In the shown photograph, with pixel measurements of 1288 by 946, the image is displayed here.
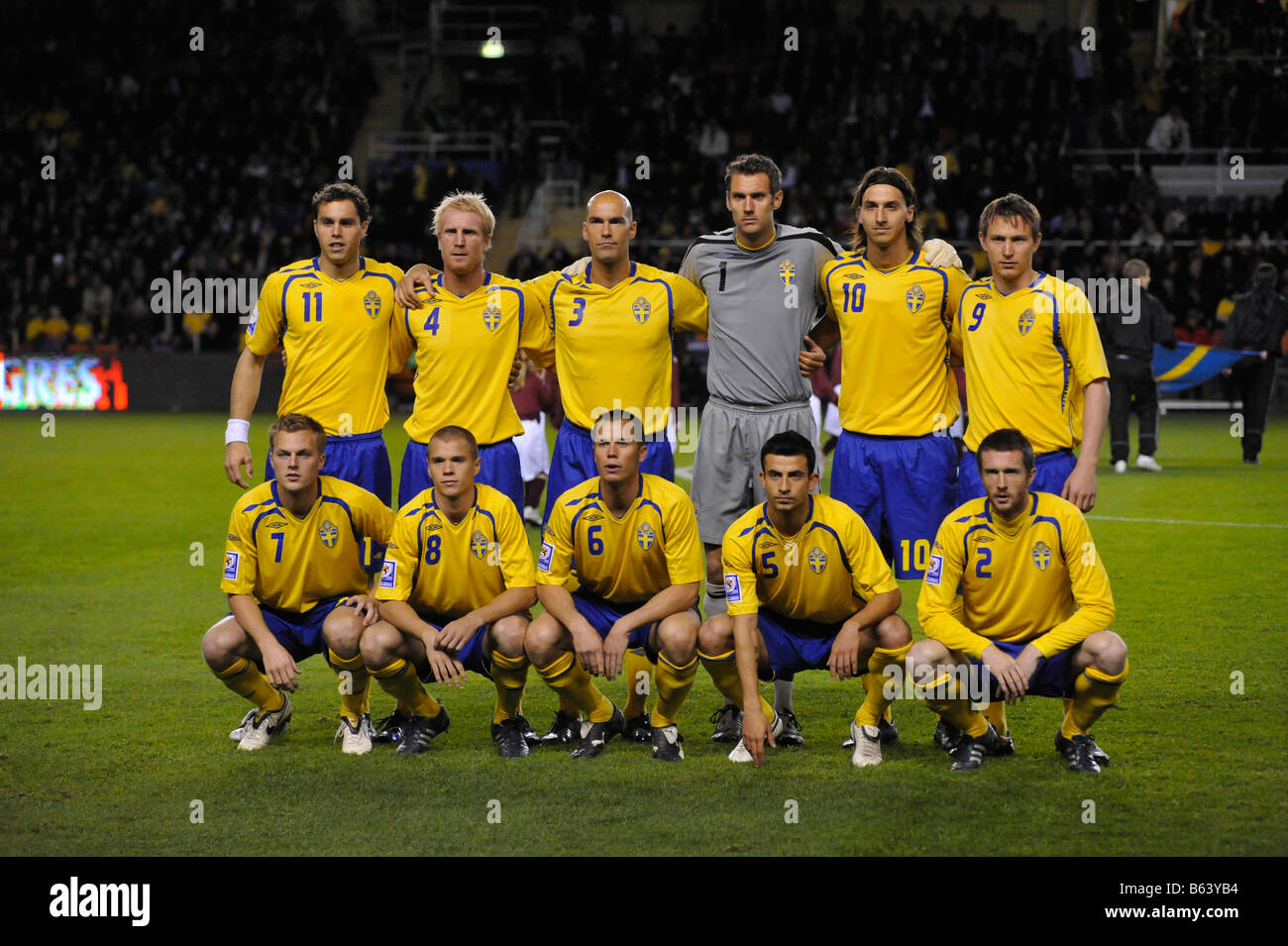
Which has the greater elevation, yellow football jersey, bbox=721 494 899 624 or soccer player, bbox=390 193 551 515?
soccer player, bbox=390 193 551 515

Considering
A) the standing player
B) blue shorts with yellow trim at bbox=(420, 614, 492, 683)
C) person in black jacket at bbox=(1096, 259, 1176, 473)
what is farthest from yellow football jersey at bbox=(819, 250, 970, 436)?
person in black jacket at bbox=(1096, 259, 1176, 473)

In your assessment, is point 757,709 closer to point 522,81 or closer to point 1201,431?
point 1201,431

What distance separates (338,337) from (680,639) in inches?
79.1

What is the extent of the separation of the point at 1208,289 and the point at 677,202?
8.75 meters

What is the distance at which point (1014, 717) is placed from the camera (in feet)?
20.0

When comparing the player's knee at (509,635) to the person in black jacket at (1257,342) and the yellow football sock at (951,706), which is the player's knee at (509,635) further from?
the person in black jacket at (1257,342)

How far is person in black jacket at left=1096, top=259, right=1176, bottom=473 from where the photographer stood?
1453 centimetres

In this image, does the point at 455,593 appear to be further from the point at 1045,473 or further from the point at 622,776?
the point at 1045,473

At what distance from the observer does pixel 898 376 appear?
5910 mm

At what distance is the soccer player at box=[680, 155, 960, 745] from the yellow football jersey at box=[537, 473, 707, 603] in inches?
12.6

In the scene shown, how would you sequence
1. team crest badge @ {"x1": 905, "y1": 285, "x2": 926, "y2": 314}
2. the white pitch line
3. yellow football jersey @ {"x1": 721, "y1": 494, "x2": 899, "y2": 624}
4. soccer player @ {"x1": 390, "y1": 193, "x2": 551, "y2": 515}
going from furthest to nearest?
the white pitch line, soccer player @ {"x1": 390, "y1": 193, "x2": 551, "y2": 515}, team crest badge @ {"x1": 905, "y1": 285, "x2": 926, "y2": 314}, yellow football jersey @ {"x1": 721, "y1": 494, "x2": 899, "y2": 624}

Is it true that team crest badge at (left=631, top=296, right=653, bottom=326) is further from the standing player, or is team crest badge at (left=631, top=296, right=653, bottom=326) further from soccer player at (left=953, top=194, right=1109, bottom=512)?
soccer player at (left=953, top=194, right=1109, bottom=512)

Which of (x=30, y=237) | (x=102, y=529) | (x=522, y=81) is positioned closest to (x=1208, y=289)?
(x=522, y=81)

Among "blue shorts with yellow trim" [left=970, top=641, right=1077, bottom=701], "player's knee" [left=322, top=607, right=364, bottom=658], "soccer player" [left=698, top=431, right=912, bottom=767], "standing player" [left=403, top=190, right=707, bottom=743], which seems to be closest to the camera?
"blue shorts with yellow trim" [left=970, top=641, right=1077, bottom=701]
